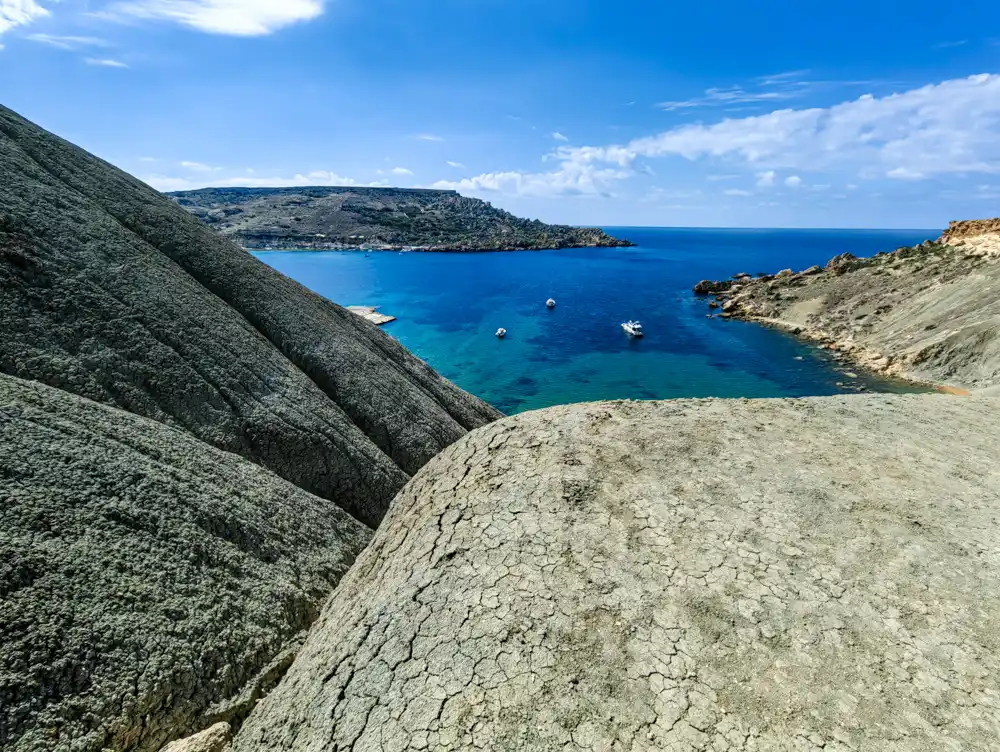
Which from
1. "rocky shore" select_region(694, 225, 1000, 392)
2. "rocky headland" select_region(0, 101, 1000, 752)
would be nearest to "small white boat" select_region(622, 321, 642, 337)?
"rocky shore" select_region(694, 225, 1000, 392)

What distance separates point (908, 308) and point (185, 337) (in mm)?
61986

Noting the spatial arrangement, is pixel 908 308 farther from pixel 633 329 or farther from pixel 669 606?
pixel 669 606

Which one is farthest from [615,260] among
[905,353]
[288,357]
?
[288,357]

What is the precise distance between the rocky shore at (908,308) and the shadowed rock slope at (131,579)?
4296cm

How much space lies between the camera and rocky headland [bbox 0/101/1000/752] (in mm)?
5152

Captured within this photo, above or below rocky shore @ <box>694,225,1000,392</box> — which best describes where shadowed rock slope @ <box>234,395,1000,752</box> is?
below

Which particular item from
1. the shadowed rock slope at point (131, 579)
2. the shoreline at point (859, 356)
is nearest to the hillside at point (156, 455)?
the shadowed rock slope at point (131, 579)

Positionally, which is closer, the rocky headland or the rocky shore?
the rocky headland

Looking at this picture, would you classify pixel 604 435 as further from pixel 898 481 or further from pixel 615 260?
pixel 615 260

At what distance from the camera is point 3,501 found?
6.11m

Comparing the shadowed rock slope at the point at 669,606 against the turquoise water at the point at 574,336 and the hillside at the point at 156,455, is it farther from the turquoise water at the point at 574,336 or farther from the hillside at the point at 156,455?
the turquoise water at the point at 574,336

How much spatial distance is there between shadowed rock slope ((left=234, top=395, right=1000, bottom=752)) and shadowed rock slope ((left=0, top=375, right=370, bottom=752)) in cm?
88

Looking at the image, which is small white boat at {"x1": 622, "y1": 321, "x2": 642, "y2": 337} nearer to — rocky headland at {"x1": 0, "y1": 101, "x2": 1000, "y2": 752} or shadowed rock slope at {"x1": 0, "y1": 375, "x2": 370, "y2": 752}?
rocky headland at {"x1": 0, "y1": 101, "x2": 1000, "y2": 752}

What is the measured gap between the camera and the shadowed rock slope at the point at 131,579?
17.5 feet
